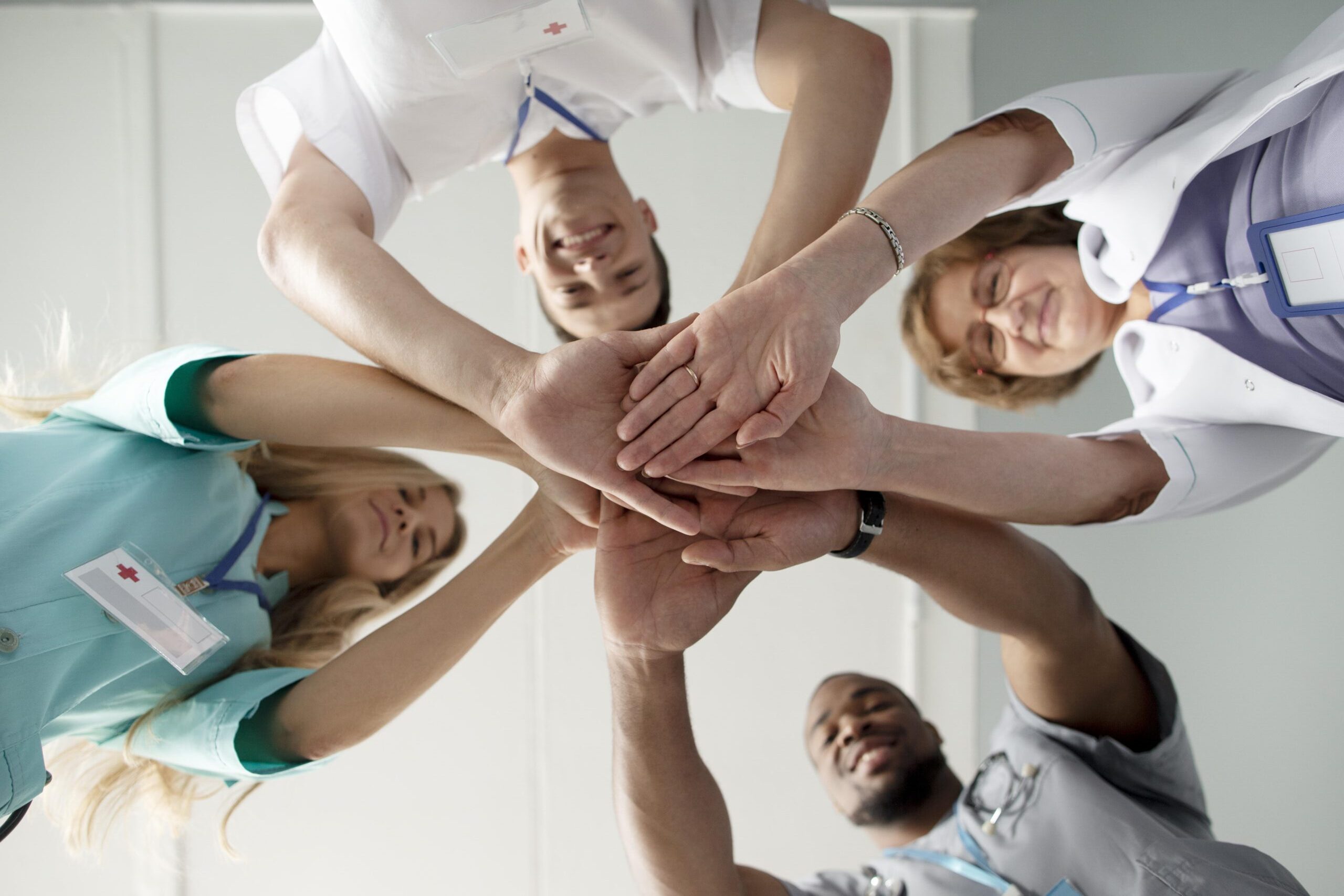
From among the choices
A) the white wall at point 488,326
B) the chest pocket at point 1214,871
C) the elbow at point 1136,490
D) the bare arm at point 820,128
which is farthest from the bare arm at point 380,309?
the white wall at point 488,326

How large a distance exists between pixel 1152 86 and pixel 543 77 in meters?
0.94

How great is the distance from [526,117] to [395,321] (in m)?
0.49

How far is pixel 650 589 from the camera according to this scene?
1226 mm

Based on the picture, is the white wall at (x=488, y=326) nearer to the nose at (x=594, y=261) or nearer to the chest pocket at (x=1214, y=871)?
A: the nose at (x=594, y=261)

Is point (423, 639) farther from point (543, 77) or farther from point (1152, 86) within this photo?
point (1152, 86)

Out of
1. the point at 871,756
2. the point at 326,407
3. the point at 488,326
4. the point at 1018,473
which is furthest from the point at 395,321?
the point at 488,326

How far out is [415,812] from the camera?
265 cm

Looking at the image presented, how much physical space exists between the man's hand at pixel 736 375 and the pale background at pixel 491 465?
1695mm

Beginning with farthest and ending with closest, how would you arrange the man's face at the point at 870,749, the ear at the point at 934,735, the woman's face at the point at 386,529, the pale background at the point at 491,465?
the pale background at the point at 491,465, the ear at the point at 934,735, the man's face at the point at 870,749, the woman's face at the point at 386,529

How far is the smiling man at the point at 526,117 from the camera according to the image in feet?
3.70

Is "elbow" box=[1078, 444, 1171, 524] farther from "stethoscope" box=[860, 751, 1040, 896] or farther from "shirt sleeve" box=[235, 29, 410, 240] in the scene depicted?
"shirt sleeve" box=[235, 29, 410, 240]

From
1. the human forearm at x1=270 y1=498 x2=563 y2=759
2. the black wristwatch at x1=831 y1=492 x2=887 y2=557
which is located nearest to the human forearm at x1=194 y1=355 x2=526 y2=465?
the human forearm at x1=270 y1=498 x2=563 y2=759

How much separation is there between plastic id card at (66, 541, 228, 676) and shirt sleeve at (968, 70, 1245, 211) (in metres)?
1.28

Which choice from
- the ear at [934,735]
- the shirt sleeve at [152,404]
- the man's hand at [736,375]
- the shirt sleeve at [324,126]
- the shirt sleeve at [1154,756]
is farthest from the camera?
the ear at [934,735]
